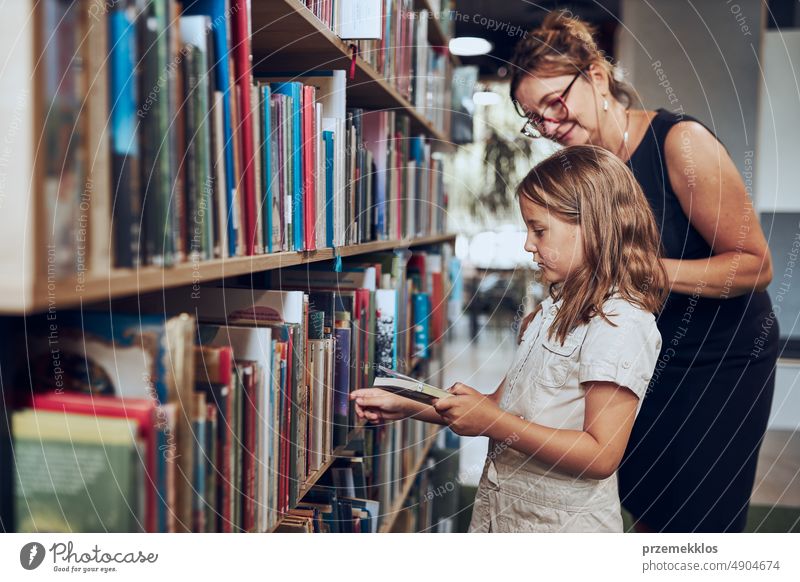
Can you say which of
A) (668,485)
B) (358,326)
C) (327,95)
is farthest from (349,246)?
(668,485)

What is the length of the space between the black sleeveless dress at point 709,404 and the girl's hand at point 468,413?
1.74ft

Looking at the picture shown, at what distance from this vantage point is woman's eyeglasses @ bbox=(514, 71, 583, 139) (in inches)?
53.7

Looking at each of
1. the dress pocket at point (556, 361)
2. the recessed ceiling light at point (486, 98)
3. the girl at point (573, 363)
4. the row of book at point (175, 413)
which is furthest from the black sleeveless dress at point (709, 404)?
the recessed ceiling light at point (486, 98)

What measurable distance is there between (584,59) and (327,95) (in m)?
0.57

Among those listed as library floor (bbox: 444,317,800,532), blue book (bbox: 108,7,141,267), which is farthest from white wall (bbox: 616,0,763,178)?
blue book (bbox: 108,7,141,267)

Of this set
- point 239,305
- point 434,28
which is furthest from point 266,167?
point 434,28

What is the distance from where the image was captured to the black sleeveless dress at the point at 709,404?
1400 mm

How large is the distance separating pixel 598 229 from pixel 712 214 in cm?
26

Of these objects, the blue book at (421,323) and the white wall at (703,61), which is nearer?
the blue book at (421,323)

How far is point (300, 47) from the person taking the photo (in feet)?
3.72

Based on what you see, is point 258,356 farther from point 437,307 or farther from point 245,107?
point 437,307

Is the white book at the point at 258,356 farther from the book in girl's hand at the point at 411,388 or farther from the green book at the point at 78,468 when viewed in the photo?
the book in girl's hand at the point at 411,388

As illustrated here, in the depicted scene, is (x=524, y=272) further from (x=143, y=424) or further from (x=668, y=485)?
(x=143, y=424)
